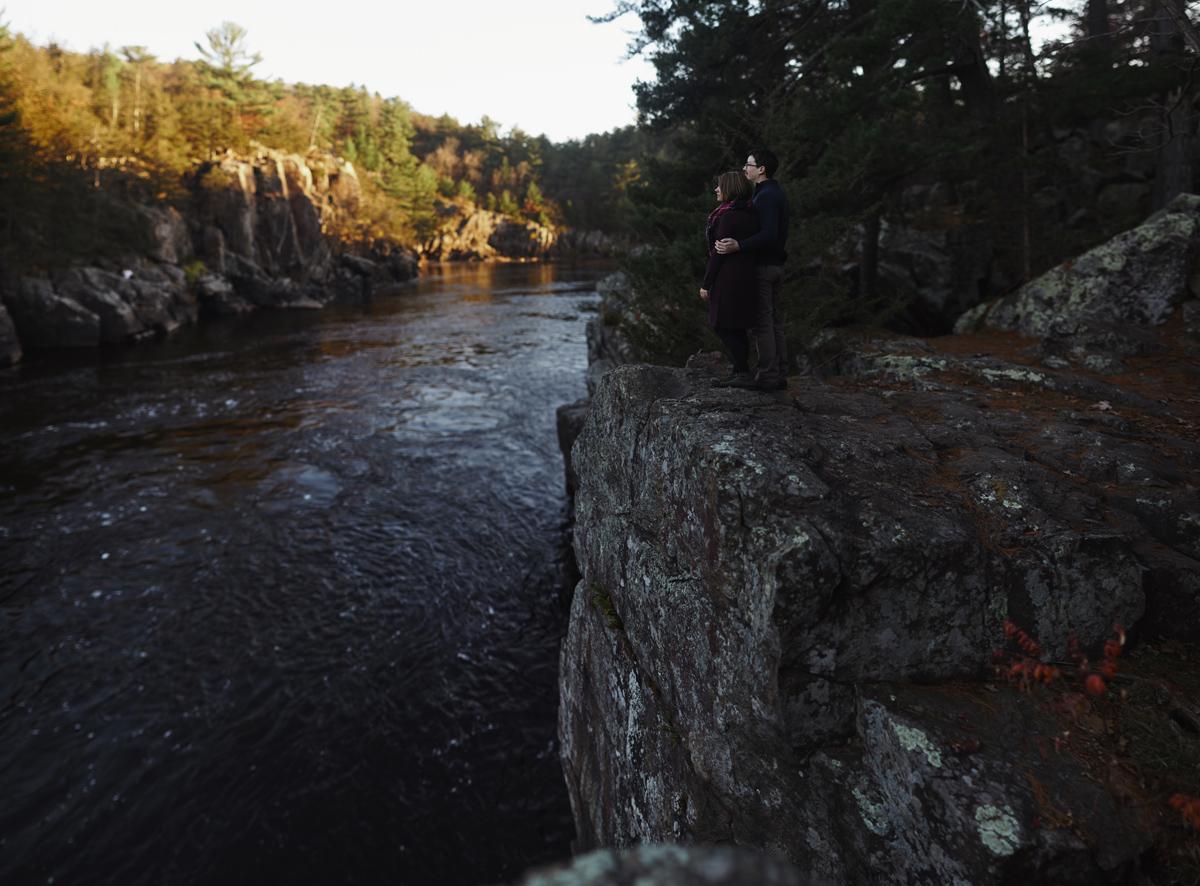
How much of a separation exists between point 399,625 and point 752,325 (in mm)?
6123

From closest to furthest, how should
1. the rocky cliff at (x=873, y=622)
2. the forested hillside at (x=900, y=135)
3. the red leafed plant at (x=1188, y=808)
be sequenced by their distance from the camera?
1. the red leafed plant at (x=1188, y=808)
2. the rocky cliff at (x=873, y=622)
3. the forested hillside at (x=900, y=135)

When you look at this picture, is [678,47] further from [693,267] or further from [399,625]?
[399,625]

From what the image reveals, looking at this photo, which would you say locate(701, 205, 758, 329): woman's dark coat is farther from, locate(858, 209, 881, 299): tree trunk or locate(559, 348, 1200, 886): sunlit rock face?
locate(858, 209, 881, 299): tree trunk

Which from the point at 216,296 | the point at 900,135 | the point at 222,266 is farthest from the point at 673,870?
the point at 222,266

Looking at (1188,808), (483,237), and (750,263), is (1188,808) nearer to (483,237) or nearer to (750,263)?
(750,263)

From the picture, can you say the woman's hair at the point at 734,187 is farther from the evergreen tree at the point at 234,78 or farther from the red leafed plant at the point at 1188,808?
the evergreen tree at the point at 234,78

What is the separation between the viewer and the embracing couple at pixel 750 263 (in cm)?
491

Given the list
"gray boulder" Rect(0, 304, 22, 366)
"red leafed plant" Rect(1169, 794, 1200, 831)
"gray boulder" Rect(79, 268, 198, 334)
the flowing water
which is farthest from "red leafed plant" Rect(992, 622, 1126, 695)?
"gray boulder" Rect(79, 268, 198, 334)

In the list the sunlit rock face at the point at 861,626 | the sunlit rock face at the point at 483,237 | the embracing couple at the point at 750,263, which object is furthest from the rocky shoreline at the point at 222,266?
the sunlit rock face at the point at 483,237

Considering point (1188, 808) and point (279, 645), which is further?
point (279, 645)

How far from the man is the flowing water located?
15.2 ft

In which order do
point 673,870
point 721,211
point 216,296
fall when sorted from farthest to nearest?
point 216,296, point 721,211, point 673,870

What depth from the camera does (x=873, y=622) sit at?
10.1 feet

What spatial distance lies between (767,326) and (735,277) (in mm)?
523
